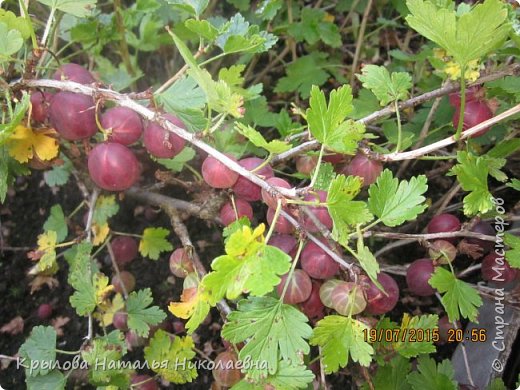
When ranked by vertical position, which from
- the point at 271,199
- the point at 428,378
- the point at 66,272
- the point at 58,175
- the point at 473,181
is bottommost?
the point at 66,272

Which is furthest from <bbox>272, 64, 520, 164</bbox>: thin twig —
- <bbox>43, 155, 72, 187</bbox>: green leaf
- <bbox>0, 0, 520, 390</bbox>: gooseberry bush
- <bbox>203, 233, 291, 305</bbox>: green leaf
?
<bbox>43, 155, 72, 187</bbox>: green leaf

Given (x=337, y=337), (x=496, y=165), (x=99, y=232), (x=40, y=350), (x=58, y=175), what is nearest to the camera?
(x=337, y=337)

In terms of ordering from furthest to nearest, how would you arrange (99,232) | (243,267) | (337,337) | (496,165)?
(99,232)
(496,165)
(337,337)
(243,267)

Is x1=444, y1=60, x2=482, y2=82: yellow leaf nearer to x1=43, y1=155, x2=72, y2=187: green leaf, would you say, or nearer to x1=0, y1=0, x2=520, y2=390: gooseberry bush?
x1=0, y1=0, x2=520, y2=390: gooseberry bush

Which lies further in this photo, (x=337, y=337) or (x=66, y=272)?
(x=66, y=272)

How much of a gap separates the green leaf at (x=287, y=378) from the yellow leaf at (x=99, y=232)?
45 centimetres

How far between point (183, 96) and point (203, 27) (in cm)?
12

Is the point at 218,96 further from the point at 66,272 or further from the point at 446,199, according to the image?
the point at 66,272

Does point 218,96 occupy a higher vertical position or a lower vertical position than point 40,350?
higher

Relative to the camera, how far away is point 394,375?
2.79ft

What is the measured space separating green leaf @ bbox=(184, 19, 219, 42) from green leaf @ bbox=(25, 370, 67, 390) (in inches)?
25.0

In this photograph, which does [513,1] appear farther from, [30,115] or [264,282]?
[30,115]

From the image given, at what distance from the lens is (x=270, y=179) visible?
2.32ft

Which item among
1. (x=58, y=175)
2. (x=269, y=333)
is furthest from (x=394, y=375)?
(x=58, y=175)
